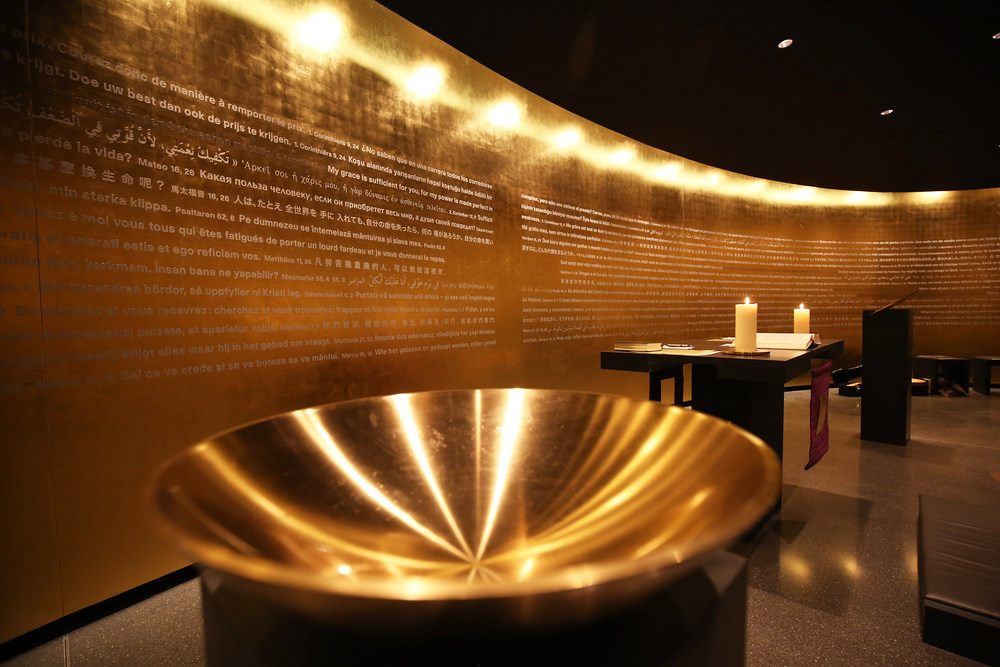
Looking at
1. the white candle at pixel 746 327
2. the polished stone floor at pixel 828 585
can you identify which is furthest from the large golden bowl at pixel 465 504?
the white candle at pixel 746 327

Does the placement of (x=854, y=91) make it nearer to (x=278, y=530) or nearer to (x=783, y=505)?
(x=783, y=505)

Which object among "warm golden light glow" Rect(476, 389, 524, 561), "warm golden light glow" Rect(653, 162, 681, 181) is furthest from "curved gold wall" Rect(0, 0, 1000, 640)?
"warm golden light glow" Rect(476, 389, 524, 561)

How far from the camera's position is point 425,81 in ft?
7.09

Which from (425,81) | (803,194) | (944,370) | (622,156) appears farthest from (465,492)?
(944,370)

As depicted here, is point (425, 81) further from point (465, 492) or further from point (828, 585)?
point (828, 585)

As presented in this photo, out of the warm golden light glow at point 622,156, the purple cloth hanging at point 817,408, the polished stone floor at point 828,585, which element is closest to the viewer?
the polished stone floor at point 828,585

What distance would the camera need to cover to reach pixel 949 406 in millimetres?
3938

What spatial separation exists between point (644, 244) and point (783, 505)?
224cm

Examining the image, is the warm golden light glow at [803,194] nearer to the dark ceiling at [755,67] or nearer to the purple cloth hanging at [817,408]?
the dark ceiling at [755,67]

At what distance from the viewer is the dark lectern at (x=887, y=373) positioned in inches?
107

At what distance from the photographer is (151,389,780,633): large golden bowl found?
8.9 inches

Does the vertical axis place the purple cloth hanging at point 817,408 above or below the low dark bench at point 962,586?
above

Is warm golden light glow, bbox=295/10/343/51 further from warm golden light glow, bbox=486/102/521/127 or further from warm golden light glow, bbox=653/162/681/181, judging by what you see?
warm golden light glow, bbox=653/162/681/181

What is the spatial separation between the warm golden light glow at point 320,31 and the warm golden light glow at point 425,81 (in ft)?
1.23
